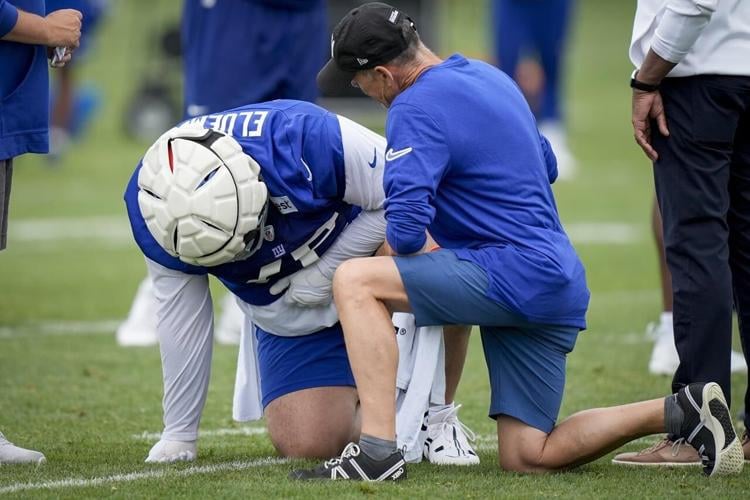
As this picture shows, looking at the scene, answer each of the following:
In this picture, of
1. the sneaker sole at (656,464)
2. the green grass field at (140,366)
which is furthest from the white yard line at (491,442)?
the sneaker sole at (656,464)

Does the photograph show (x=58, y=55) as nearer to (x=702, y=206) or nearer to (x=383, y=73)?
(x=383, y=73)

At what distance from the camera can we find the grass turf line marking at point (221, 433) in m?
5.74

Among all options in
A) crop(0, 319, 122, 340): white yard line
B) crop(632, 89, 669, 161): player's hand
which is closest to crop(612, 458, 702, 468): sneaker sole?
crop(632, 89, 669, 161): player's hand

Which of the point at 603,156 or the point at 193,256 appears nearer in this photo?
the point at 193,256

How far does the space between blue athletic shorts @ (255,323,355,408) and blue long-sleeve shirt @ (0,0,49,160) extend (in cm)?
126

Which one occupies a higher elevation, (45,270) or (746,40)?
(746,40)

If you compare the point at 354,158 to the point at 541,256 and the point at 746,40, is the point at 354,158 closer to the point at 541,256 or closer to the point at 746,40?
the point at 541,256

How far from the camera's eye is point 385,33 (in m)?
4.75

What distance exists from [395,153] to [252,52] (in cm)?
323

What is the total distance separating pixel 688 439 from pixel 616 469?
399mm

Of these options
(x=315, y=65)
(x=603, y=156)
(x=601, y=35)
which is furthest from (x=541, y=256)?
(x=601, y=35)

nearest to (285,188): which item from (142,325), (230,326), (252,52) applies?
(252,52)

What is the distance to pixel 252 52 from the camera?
7633 mm

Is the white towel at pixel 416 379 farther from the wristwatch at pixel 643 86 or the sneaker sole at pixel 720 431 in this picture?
the wristwatch at pixel 643 86
